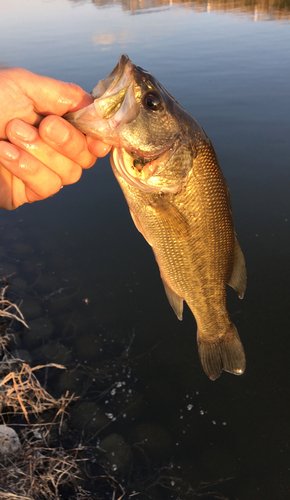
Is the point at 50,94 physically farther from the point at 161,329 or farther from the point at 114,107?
the point at 161,329

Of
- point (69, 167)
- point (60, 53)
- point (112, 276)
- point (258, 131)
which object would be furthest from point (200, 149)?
point (60, 53)

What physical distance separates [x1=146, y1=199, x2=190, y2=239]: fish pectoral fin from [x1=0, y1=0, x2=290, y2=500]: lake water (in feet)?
6.48

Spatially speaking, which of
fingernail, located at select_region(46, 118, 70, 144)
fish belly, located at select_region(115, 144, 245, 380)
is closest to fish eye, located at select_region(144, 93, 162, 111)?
fish belly, located at select_region(115, 144, 245, 380)

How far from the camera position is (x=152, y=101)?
189 cm

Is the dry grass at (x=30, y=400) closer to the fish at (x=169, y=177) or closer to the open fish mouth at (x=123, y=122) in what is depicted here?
the fish at (x=169, y=177)

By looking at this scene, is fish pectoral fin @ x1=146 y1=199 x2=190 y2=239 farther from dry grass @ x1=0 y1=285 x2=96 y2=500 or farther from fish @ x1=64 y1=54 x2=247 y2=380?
dry grass @ x1=0 y1=285 x2=96 y2=500

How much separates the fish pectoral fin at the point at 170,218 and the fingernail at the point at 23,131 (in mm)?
808

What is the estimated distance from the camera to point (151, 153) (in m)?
1.93

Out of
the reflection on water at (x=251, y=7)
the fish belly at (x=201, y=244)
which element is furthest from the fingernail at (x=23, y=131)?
the reflection on water at (x=251, y=7)

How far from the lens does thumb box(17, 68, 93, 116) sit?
77.8 inches

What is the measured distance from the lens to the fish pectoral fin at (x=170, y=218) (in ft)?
6.74

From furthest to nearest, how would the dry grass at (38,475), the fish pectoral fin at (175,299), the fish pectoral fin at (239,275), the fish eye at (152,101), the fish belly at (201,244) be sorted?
the fish pectoral fin at (175,299)
the fish pectoral fin at (239,275)
the dry grass at (38,475)
the fish belly at (201,244)
the fish eye at (152,101)

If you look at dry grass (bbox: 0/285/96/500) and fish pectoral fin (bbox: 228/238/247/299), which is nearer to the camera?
dry grass (bbox: 0/285/96/500)

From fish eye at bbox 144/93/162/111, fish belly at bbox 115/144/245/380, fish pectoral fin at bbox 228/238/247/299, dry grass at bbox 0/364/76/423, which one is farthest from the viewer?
dry grass at bbox 0/364/76/423
